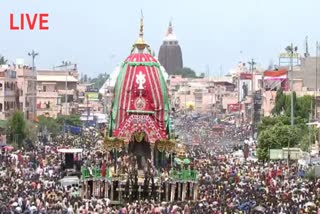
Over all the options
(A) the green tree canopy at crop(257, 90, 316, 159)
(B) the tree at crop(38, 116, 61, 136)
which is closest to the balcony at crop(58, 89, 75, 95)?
(B) the tree at crop(38, 116, 61, 136)

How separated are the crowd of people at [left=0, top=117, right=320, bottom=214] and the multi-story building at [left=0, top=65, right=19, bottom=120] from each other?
2461 centimetres

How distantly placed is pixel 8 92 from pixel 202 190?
48.0 m

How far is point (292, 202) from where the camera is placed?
41688 mm

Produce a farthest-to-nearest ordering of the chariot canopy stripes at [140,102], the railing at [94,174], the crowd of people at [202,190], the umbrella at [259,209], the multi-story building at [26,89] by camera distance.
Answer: the multi-story building at [26,89]
the chariot canopy stripes at [140,102]
the railing at [94,174]
the crowd of people at [202,190]
the umbrella at [259,209]

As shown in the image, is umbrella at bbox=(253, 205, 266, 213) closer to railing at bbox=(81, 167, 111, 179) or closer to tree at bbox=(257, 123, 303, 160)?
railing at bbox=(81, 167, 111, 179)

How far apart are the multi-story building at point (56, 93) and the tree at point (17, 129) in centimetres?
3670

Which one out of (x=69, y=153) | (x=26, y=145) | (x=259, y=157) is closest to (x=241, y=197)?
(x=69, y=153)

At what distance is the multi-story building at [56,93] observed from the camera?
122450mm

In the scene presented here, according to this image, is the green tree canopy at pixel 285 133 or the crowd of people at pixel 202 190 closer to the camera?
the crowd of people at pixel 202 190

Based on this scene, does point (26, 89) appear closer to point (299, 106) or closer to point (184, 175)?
point (299, 106)

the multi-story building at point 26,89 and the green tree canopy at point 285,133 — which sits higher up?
the multi-story building at point 26,89

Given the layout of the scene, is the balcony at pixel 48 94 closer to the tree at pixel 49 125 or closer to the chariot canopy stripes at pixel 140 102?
the tree at pixel 49 125

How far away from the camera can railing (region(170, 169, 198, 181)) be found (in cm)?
4978

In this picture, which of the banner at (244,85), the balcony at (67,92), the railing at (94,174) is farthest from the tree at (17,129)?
the banner at (244,85)
